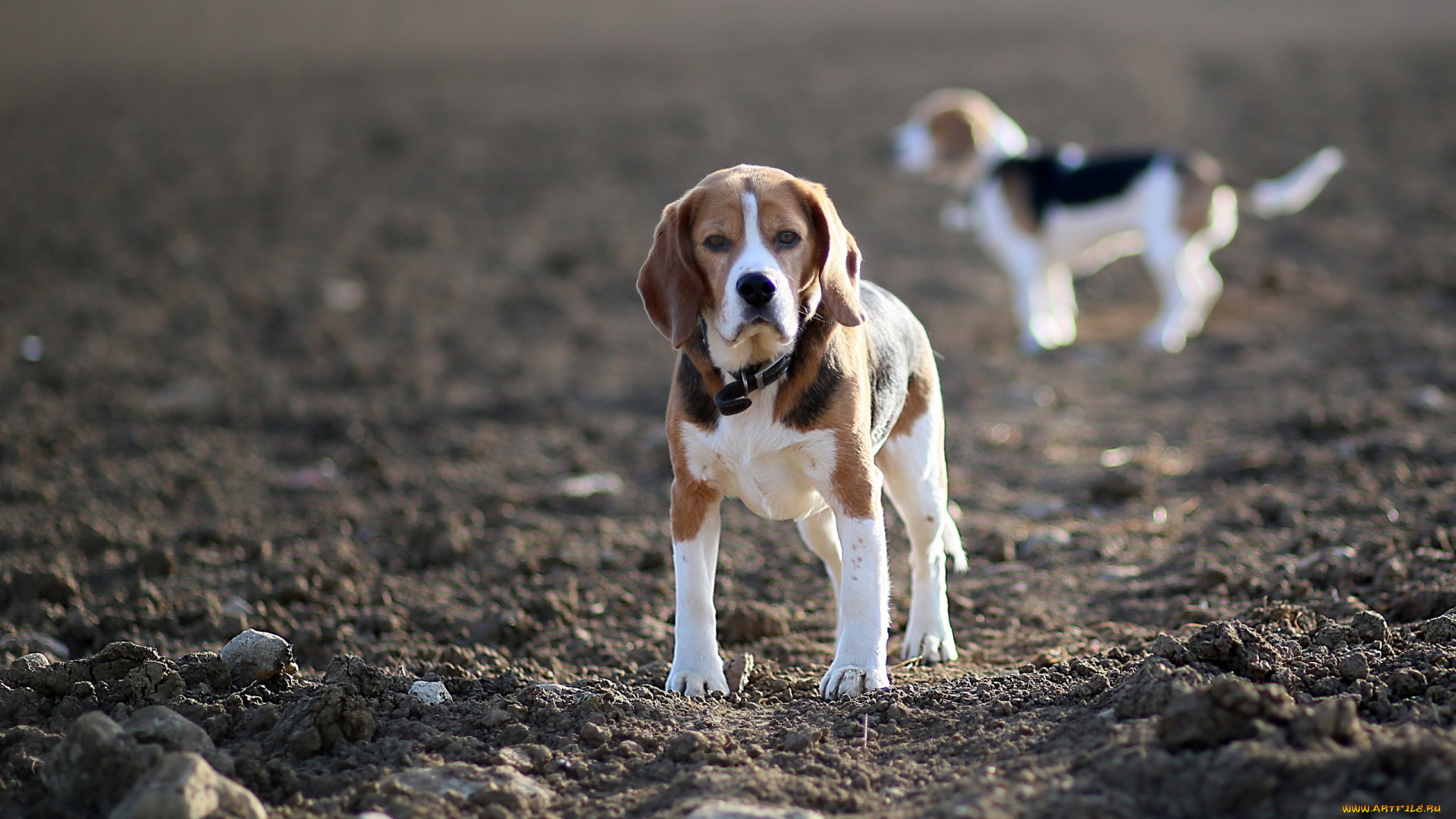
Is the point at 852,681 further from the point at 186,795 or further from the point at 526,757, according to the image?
the point at 186,795

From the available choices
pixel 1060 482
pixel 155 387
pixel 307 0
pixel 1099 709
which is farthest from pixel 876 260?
pixel 307 0

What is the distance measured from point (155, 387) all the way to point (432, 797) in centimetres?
723

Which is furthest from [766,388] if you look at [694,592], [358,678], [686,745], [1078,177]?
[1078,177]

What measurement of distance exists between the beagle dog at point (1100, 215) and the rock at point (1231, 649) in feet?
24.1

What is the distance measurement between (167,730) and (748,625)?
2.33 meters

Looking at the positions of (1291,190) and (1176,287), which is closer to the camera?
(1176,287)

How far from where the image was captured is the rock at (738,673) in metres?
4.33

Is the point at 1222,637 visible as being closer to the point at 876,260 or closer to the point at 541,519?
the point at 541,519

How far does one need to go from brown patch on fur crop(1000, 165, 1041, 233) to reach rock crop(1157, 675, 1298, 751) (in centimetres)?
905

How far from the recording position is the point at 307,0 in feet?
99.0

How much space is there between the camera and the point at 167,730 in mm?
3436

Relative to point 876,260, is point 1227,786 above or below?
below

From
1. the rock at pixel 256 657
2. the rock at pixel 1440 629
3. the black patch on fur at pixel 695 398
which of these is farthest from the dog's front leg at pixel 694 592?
the rock at pixel 1440 629

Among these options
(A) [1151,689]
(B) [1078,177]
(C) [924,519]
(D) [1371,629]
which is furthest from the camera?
(B) [1078,177]
